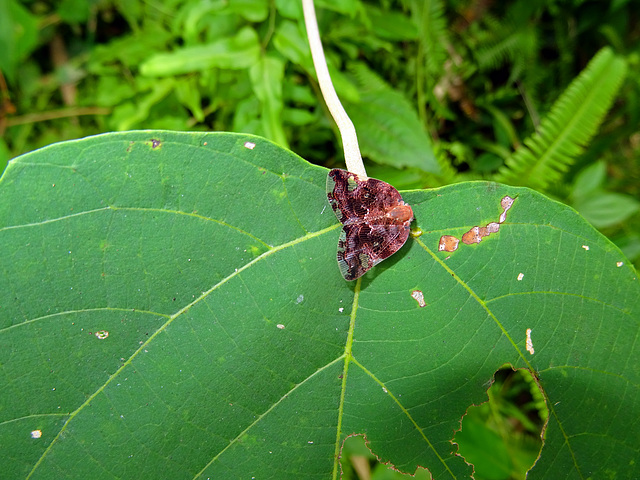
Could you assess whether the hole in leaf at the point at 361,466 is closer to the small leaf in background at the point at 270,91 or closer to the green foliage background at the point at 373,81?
the green foliage background at the point at 373,81

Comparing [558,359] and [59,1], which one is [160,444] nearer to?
[558,359]

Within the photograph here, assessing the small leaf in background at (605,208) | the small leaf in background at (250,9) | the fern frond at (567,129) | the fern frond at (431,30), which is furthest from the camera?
the fern frond at (431,30)

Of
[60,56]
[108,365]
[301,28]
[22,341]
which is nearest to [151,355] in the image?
[108,365]

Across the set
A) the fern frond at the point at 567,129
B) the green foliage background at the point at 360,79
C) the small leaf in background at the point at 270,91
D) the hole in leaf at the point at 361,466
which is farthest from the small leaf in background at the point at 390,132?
the hole in leaf at the point at 361,466

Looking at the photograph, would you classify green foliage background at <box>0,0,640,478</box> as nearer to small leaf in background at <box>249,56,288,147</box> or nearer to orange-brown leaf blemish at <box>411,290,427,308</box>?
small leaf in background at <box>249,56,288,147</box>

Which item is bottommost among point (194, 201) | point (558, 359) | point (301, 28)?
point (558, 359)

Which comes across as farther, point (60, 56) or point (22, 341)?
point (60, 56)

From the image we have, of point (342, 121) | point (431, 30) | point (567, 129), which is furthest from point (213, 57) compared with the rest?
point (567, 129)
